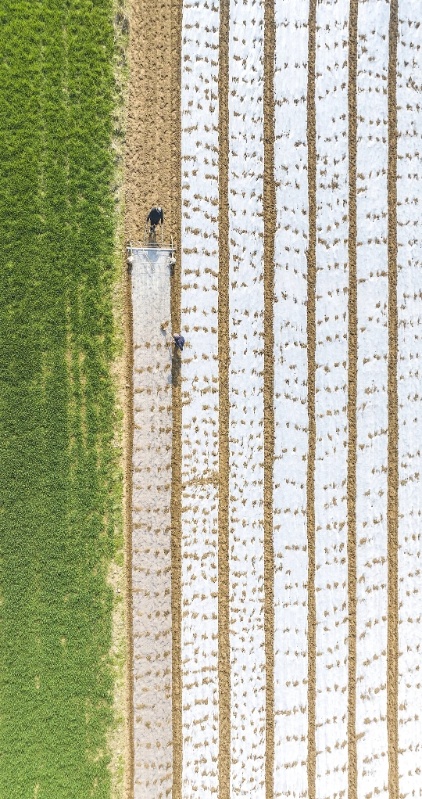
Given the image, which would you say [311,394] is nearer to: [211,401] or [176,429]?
[211,401]

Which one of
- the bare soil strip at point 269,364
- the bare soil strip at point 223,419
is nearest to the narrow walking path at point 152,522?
the bare soil strip at point 223,419

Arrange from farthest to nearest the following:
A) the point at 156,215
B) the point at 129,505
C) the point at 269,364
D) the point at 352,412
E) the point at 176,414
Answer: the point at 352,412
the point at 269,364
the point at 176,414
the point at 129,505
the point at 156,215

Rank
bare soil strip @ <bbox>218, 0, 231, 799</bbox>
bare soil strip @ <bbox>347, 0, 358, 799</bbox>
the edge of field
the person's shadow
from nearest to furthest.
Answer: the edge of field < bare soil strip @ <bbox>218, 0, 231, 799</bbox> < the person's shadow < bare soil strip @ <bbox>347, 0, 358, 799</bbox>

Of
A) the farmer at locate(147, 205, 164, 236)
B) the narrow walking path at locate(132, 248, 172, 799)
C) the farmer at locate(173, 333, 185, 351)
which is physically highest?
the farmer at locate(147, 205, 164, 236)

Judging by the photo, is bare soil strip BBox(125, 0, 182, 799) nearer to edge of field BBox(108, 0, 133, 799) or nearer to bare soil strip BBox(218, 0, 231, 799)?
edge of field BBox(108, 0, 133, 799)

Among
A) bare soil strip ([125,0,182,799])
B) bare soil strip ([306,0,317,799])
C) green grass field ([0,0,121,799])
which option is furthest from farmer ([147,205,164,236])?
bare soil strip ([306,0,317,799])

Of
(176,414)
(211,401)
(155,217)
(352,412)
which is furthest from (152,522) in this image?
(155,217)
